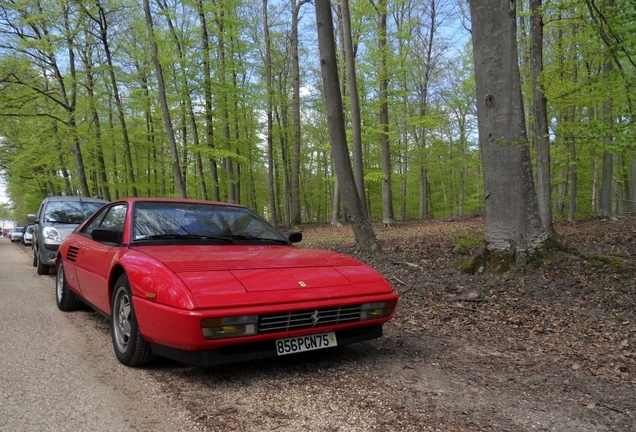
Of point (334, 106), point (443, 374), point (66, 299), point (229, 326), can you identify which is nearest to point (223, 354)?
point (229, 326)

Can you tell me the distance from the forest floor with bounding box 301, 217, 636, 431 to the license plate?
0.56 meters

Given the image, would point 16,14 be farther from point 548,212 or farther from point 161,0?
point 548,212

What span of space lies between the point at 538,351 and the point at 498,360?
52 cm

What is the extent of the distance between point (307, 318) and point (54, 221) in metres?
8.07

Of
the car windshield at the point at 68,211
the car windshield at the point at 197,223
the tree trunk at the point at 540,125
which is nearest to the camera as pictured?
the car windshield at the point at 197,223

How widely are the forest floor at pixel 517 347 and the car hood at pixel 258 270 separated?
0.83 metres

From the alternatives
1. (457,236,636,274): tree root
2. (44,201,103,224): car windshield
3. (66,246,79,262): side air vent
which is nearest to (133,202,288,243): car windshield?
(66,246,79,262): side air vent

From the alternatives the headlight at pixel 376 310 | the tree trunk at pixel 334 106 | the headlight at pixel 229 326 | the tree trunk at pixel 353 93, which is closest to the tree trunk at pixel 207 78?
the tree trunk at pixel 353 93

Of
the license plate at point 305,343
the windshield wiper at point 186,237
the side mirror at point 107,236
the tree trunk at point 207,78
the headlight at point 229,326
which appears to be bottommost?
the license plate at point 305,343

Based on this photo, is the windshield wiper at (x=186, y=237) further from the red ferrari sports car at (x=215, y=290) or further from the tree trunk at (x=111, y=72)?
the tree trunk at (x=111, y=72)

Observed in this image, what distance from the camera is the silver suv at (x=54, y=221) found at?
8258 mm

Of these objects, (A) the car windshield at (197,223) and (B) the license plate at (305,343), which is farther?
(A) the car windshield at (197,223)

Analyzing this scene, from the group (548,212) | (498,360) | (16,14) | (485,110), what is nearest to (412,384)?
(498,360)

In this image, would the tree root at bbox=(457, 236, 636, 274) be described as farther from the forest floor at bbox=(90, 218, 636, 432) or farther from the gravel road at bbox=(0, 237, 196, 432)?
the gravel road at bbox=(0, 237, 196, 432)
